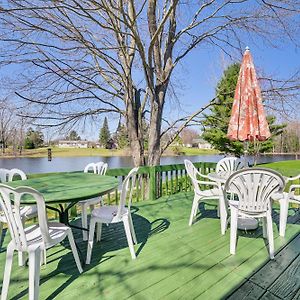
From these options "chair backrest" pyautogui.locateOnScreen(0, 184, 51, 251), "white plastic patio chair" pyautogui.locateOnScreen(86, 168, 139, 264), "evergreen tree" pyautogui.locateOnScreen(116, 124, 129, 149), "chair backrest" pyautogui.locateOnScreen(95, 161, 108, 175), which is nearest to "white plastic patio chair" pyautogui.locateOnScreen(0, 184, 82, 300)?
"chair backrest" pyautogui.locateOnScreen(0, 184, 51, 251)

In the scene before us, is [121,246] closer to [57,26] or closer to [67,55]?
[57,26]

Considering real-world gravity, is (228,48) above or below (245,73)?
above

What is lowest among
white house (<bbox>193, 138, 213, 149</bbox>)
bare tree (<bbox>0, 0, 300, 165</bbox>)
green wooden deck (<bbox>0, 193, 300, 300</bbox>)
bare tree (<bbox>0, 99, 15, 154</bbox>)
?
green wooden deck (<bbox>0, 193, 300, 300</bbox>)

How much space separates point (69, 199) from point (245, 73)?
2.82 m

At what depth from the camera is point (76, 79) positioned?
6.57 meters

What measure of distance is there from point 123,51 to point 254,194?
4.54 meters

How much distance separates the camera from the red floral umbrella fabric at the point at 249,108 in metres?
3.22

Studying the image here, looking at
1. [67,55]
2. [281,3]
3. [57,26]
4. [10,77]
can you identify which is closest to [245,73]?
[281,3]

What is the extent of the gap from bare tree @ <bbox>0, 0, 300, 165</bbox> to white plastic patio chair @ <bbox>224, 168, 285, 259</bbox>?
3.27 m

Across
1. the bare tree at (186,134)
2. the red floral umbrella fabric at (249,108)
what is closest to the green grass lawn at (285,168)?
the red floral umbrella fabric at (249,108)

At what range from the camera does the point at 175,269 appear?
223 cm

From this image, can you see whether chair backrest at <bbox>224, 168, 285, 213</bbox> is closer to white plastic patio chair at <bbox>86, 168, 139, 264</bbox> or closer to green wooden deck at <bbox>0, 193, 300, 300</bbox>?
green wooden deck at <bbox>0, 193, 300, 300</bbox>

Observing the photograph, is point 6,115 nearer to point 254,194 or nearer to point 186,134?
point 254,194

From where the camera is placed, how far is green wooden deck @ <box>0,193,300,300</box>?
6.23 feet
